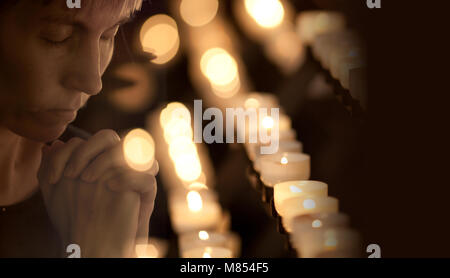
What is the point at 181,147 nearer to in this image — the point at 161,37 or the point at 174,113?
the point at 174,113

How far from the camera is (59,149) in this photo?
84cm

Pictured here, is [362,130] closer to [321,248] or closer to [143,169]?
[321,248]

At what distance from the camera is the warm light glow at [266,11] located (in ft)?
3.16

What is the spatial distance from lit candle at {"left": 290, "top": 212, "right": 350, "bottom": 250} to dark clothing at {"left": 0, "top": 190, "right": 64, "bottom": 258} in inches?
14.5

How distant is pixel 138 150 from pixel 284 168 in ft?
0.75

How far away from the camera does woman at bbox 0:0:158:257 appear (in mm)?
787

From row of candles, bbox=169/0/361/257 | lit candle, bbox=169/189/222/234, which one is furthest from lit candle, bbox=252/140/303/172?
lit candle, bbox=169/189/222/234

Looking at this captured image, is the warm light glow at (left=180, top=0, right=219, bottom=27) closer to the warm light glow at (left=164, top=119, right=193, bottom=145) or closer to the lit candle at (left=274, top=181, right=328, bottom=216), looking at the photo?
the warm light glow at (left=164, top=119, right=193, bottom=145)

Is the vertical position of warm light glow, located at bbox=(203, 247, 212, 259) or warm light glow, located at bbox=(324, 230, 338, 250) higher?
warm light glow, located at bbox=(203, 247, 212, 259)

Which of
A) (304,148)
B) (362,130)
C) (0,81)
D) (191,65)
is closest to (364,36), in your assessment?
(362,130)

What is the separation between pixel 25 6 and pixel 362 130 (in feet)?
1.62

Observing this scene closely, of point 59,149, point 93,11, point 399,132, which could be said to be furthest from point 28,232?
point 399,132

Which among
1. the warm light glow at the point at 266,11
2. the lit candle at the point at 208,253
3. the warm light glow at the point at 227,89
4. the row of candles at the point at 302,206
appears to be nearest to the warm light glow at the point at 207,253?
the lit candle at the point at 208,253

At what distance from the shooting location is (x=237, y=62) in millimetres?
1067
